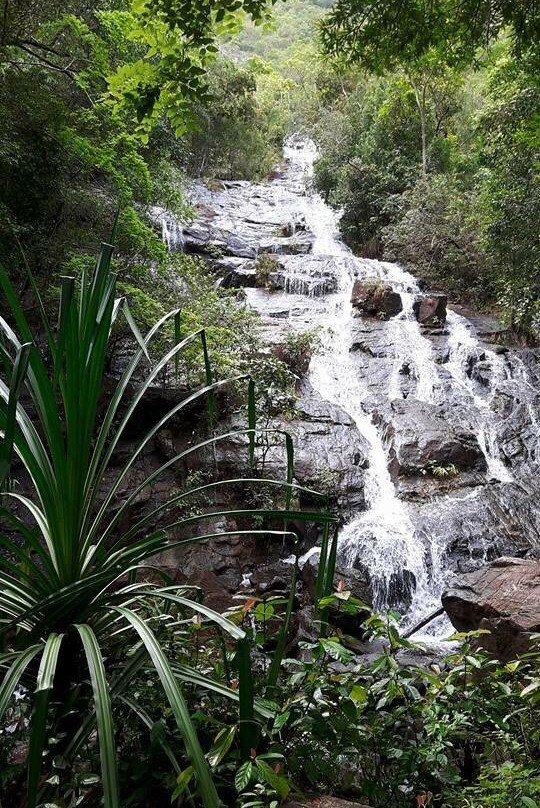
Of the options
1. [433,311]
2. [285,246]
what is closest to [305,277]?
[285,246]

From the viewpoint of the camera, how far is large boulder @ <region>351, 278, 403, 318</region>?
35.2 ft

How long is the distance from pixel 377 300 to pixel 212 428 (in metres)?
9.89

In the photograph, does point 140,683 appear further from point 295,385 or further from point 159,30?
point 295,385

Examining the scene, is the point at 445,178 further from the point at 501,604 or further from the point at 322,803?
the point at 322,803

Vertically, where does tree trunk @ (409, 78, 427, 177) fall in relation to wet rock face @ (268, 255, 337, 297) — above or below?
above

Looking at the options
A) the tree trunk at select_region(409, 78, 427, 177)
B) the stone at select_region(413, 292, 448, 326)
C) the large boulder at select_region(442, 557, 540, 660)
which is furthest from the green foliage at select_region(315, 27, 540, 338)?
the large boulder at select_region(442, 557, 540, 660)

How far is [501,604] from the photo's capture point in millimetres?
3561

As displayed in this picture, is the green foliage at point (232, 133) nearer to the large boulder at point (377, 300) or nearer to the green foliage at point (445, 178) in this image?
the green foliage at point (445, 178)

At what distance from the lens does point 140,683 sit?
1.25 meters

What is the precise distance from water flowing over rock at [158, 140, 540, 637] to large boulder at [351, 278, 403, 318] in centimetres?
4

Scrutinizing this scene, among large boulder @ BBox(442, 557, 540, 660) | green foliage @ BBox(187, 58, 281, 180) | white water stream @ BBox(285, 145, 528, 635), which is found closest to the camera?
large boulder @ BBox(442, 557, 540, 660)

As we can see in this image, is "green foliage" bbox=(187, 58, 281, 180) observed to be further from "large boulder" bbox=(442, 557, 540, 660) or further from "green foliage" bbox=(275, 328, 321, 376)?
"large boulder" bbox=(442, 557, 540, 660)

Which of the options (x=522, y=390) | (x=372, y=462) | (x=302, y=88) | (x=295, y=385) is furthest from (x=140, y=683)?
(x=302, y=88)

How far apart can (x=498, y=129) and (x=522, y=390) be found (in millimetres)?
4323
